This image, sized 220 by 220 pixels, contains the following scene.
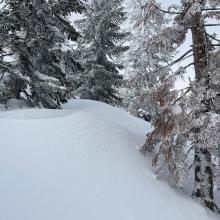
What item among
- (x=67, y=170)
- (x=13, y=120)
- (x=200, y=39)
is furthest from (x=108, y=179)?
(x=200, y=39)

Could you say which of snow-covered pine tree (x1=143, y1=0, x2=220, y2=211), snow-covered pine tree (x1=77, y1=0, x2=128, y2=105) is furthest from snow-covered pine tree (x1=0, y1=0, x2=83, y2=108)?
snow-covered pine tree (x1=77, y1=0, x2=128, y2=105)

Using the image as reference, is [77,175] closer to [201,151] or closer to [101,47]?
[201,151]

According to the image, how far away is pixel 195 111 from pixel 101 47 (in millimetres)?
17225

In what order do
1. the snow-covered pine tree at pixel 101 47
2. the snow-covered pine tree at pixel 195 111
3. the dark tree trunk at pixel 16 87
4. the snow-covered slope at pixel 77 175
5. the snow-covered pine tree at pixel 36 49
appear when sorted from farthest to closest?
the snow-covered pine tree at pixel 101 47, the dark tree trunk at pixel 16 87, the snow-covered pine tree at pixel 36 49, the snow-covered pine tree at pixel 195 111, the snow-covered slope at pixel 77 175

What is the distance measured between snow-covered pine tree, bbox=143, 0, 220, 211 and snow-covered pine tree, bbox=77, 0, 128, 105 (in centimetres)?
1500

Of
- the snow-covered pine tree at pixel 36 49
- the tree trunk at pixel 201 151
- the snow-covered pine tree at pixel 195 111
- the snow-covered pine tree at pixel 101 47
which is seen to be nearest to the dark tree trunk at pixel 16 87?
the snow-covered pine tree at pixel 36 49

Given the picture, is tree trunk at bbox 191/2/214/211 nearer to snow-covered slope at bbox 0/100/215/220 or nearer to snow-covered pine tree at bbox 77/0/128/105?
snow-covered slope at bbox 0/100/215/220

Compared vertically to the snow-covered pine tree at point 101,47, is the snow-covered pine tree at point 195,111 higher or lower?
lower

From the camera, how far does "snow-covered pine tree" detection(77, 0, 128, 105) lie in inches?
971

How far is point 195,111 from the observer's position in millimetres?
8609

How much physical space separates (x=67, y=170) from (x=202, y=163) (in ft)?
11.5

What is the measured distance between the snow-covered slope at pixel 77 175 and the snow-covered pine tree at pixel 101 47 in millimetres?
14753

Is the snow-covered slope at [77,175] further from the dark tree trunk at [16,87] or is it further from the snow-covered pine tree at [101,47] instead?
the snow-covered pine tree at [101,47]

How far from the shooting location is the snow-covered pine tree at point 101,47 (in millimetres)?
24672
